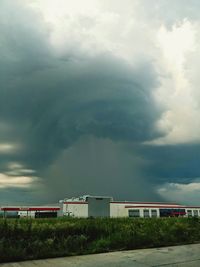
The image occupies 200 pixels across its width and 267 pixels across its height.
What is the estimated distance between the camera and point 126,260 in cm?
1198

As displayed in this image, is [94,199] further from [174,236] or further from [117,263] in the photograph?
[117,263]

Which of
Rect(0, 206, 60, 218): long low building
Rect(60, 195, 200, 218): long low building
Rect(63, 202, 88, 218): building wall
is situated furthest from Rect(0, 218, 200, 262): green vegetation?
Rect(63, 202, 88, 218): building wall

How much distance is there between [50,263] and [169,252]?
18.1 ft

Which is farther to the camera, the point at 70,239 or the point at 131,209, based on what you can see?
the point at 131,209

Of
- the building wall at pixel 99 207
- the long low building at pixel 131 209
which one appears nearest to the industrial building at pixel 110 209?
the long low building at pixel 131 209

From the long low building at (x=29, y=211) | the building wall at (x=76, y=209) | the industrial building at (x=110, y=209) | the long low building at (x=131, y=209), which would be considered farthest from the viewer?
the long low building at (x=131, y=209)

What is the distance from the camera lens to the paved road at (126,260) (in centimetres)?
1102

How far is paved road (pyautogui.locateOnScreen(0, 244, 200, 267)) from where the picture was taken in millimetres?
11016

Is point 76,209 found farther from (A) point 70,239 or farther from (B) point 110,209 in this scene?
(A) point 70,239

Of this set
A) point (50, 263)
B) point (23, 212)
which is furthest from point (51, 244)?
point (23, 212)

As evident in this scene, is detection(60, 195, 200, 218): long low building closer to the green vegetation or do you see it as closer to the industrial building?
the industrial building

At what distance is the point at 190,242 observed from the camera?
60.1 feet

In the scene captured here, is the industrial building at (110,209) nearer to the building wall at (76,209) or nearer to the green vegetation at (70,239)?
the building wall at (76,209)

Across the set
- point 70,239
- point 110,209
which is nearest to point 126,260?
point 70,239
